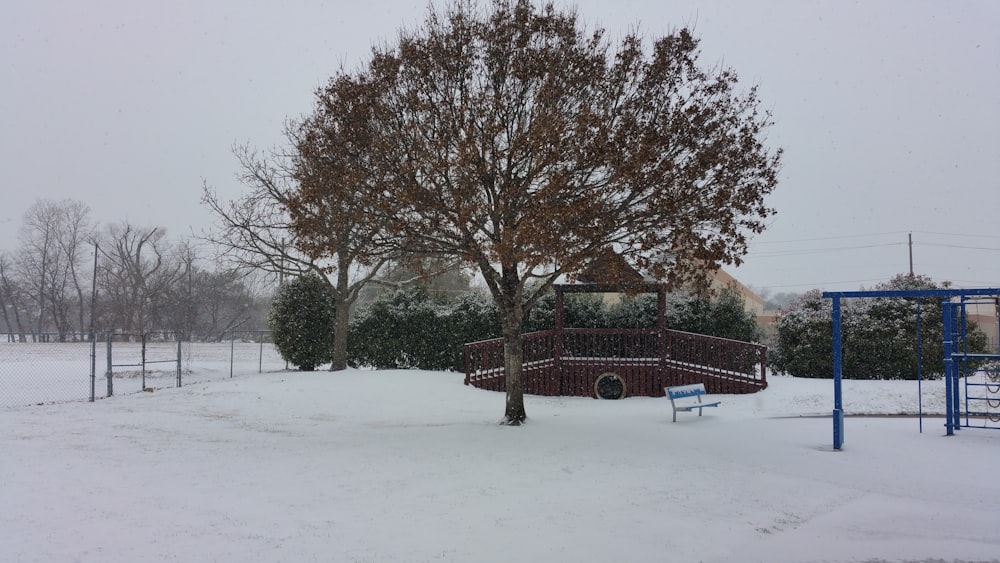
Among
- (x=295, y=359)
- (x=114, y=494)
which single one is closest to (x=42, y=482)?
(x=114, y=494)

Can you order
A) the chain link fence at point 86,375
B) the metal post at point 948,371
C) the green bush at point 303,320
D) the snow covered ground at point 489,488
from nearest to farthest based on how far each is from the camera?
the snow covered ground at point 489,488 → the metal post at point 948,371 → the chain link fence at point 86,375 → the green bush at point 303,320

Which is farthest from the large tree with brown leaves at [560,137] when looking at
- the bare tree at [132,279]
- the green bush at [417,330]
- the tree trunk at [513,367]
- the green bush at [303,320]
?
the bare tree at [132,279]

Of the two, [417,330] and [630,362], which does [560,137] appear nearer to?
[630,362]

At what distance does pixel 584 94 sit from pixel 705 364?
8350 mm

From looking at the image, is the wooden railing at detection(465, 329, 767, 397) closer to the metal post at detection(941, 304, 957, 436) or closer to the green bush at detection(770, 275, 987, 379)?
the green bush at detection(770, 275, 987, 379)

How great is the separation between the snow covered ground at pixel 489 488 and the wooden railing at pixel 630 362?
9.15 feet

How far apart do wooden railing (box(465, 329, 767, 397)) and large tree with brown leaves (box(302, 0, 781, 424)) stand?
18.3 ft

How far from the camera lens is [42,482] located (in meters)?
6.78

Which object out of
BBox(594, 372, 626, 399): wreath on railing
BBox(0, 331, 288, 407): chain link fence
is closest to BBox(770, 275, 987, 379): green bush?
BBox(594, 372, 626, 399): wreath on railing

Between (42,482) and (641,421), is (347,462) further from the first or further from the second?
(641,421)

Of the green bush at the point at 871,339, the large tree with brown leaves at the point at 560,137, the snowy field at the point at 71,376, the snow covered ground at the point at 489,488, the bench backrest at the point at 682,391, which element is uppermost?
the large tree with brown leaves at the point at 560,137

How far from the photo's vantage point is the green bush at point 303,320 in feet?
63.6

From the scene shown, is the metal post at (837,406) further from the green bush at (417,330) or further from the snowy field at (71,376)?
the snowy field at (71,376)

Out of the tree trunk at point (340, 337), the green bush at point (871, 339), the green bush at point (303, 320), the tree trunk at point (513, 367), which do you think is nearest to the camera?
the tree trunk at point (513, 367)
